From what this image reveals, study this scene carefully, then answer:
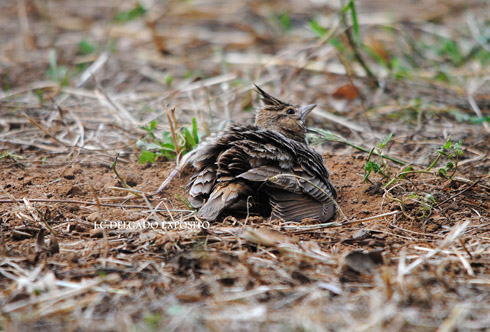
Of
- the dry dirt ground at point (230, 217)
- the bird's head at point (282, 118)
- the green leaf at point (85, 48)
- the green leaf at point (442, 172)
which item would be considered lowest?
the dry dirt ground at point (230, 217)

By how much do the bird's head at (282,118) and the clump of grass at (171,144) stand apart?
2.22ft

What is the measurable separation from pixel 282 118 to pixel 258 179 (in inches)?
55.9

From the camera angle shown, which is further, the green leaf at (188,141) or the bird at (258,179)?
the green leaf at (188,141)

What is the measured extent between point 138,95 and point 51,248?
3983 millimetres

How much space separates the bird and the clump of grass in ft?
2.10

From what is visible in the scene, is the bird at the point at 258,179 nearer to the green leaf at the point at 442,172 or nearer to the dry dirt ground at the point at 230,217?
the dry dirt ground at the point at 230,217

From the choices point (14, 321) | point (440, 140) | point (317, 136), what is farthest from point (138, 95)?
point (14, 321)

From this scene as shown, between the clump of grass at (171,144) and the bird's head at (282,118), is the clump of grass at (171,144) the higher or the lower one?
the lower one

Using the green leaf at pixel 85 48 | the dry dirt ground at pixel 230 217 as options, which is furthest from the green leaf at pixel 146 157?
the green leaf at pixel 85 48

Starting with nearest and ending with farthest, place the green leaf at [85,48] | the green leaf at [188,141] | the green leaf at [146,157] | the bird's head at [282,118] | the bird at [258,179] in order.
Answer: the bird at [258,179], the green leaf at [146,157], the green leaf at [188,141], the bird's head at [282,118], the green leaf at [85,48]

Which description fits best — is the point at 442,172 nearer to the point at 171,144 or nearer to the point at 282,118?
the point at 282,118

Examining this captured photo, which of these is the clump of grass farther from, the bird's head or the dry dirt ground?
the bird's head

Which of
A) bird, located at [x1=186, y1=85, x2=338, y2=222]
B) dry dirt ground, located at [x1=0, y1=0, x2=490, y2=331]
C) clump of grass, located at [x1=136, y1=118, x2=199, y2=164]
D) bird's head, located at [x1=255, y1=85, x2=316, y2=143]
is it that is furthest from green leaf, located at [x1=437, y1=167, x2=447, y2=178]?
clump of grass, located at [x1=136, y1=118, x2=199, y2=164]

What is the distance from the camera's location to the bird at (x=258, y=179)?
3.94 metres
